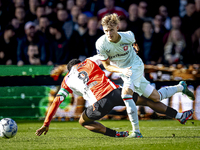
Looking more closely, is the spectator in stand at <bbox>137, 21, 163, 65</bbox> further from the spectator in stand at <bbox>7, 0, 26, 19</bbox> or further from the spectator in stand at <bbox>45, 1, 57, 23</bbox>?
the spectator in stand at <bbox>7, 0, 26, 19</bbox>

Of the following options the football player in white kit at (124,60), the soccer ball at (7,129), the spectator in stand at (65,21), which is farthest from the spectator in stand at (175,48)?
the soccer ball at (7,129)

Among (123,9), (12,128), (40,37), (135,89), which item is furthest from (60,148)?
(123,9)

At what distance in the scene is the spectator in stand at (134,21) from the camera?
27.9ft

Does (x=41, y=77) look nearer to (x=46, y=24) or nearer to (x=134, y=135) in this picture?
(x=46, y=24)

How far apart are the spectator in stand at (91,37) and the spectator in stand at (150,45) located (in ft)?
3.92

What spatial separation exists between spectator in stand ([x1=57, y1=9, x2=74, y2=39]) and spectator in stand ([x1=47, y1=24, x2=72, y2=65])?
0.61 ft

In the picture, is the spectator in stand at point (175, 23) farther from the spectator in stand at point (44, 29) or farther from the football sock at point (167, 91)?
the spectator in stand at point (44, 29)

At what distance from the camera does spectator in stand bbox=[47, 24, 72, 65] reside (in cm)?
862

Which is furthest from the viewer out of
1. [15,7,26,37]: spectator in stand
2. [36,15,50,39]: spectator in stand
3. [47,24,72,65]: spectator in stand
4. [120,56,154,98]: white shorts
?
[15,7,26,37]: spectator in stand

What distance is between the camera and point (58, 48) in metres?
8.63

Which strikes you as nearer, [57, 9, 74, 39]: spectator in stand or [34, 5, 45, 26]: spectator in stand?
[57, 9, 74, 39]: spectator in stand

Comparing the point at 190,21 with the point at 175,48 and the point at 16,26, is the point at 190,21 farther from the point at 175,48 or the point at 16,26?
the point at 16,26

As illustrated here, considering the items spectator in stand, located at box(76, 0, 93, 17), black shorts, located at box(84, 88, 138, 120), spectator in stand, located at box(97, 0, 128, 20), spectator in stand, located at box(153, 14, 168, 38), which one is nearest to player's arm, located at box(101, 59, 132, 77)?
black shorts, located at box(84, 88, 138, 120)

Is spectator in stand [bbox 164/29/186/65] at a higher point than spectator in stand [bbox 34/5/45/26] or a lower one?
lower
